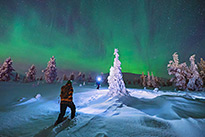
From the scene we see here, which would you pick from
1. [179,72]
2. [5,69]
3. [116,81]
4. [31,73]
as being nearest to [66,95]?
[116,81]

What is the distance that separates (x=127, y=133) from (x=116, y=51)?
9.22 metres

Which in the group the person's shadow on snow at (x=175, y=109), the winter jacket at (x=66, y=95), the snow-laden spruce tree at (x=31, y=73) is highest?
the snow-laden spruce tree at (x=31, y=73)

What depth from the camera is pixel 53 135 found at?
299 cm

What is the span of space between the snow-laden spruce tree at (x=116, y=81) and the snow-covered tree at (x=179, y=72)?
67.8 ft

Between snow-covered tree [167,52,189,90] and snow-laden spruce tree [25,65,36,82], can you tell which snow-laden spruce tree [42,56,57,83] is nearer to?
snow-laden spruce tree [25,65,36,82]

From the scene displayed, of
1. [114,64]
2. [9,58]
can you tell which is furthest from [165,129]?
[9,58]

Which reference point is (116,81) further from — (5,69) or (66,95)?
(5,69)

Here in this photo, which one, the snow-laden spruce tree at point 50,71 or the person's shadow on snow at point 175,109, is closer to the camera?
the person's shadow on snow at point 175,109

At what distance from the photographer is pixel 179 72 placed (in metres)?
21.9

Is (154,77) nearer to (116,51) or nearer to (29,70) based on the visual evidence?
(116,51)

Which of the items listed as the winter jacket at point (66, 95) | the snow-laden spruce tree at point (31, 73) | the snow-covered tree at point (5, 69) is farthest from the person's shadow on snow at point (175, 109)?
the snow-laden spruce tree at point (31, 73)

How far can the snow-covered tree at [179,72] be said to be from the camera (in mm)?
21719

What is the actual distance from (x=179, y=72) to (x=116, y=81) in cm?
2198

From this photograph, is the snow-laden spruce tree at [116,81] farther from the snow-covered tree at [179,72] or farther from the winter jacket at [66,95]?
the snow-covered tree at [179,72]
